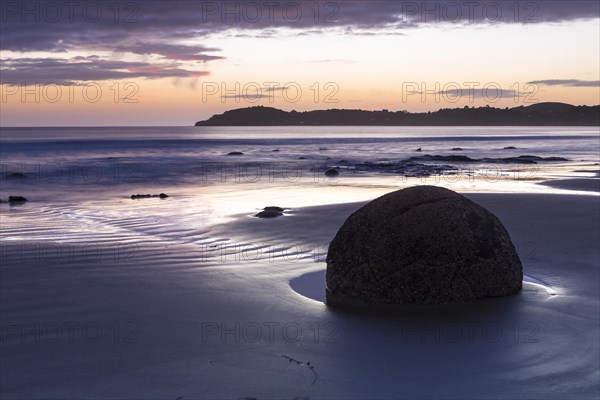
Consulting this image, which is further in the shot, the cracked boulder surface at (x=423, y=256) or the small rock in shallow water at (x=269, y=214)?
the small rock in shallow water at (x=269, y=214)

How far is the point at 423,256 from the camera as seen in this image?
565cm

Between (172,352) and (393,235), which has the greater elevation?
(393,235)

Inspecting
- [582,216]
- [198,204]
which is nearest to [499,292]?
[582,216]

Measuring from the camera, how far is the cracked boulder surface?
5.66 metres

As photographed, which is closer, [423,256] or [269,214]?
[423,256]

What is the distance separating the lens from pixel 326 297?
6086 mm

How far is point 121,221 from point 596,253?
25.8 feet

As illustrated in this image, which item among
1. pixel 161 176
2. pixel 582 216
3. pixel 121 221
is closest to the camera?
pixel 582 216

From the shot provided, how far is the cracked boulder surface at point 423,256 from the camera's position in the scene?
566 centimetres

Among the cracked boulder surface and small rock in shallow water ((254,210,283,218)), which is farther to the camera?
small rock in shallow water ((254,210,283,218))

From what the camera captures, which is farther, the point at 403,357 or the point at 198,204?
the point at 198,204

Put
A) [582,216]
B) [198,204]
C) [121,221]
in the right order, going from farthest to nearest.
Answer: [198,204] < [121,221] < [582,216]

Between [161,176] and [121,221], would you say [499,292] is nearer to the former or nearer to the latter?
[121,221]

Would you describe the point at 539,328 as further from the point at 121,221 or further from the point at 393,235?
the point at 121,221
